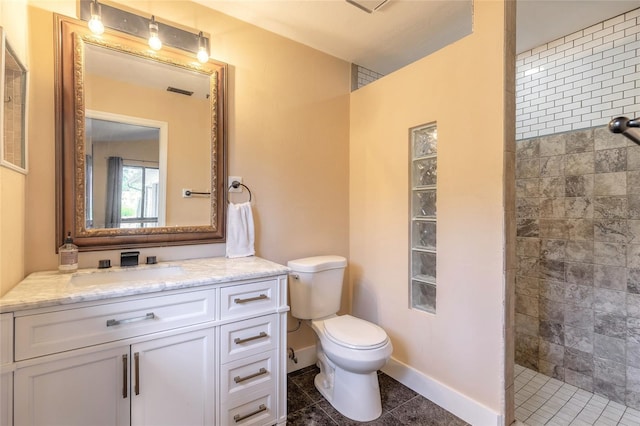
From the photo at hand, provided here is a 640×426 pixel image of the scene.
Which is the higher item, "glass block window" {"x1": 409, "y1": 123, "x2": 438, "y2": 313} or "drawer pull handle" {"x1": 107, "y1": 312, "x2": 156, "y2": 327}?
"glass block window" {"x1": 409, "y1": 123, "x2": 438, "y2": 313}

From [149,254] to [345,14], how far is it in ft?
6.47

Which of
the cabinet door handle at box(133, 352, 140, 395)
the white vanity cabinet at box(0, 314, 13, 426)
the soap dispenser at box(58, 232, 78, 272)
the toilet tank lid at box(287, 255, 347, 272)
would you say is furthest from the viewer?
the toilet tank lid at box(287, 255, 347, 272)

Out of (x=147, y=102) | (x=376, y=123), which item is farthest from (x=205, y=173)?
(x=376, y=123)

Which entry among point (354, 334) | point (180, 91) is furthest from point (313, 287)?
point (180, 91)

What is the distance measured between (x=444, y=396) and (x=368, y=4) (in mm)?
2506

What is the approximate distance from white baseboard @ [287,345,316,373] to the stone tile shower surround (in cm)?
168

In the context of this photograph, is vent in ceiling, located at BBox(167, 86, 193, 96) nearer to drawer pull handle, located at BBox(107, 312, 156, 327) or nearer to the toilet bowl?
drawer pull handle, located at BBox(107, 312, 156, 327)

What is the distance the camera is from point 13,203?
1.27 metres

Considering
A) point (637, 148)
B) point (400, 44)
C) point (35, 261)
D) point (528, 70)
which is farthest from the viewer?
point (528, 70)

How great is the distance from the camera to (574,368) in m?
2.12

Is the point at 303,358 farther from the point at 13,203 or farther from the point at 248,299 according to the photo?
the point at 13,203

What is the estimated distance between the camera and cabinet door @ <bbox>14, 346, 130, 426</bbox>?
1.05m

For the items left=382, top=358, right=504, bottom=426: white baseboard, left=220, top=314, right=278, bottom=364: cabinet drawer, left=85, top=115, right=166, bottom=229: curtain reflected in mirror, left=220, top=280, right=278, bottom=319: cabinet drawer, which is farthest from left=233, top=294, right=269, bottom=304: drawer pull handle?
left=382, top=358, right=504, bottom=426: white baseboard

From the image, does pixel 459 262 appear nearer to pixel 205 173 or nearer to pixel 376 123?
pixel 376 123
